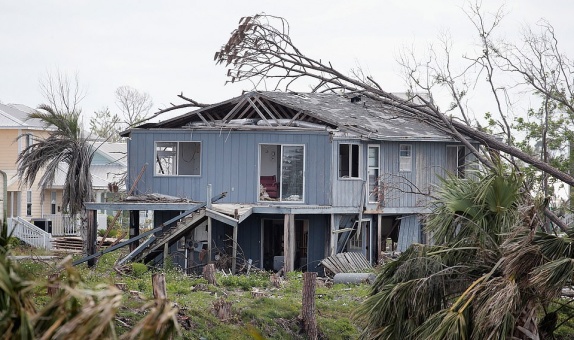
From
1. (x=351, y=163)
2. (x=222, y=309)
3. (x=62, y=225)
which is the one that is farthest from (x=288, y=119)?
(x=62, y=225)

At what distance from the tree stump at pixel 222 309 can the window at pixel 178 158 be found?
10.7m

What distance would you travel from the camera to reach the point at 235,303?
70.9 ft

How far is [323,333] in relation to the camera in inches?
829

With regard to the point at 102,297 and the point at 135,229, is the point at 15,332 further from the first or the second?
the point at 135,229

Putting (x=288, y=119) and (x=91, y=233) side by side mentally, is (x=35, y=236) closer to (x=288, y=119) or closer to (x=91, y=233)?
(x=91, y=233)

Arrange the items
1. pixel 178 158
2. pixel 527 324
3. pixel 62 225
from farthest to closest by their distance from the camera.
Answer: pixel 62 225 → pixel 178 158 → pixel 527 324

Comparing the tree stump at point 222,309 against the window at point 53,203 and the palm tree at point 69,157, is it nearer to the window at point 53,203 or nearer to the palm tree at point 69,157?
the palm tree at point 69,157

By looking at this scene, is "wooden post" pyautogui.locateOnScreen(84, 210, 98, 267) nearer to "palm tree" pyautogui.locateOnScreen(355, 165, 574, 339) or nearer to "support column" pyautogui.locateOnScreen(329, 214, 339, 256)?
"support column" pyautogui.locateOnScreen(329, 214, 339, 256)

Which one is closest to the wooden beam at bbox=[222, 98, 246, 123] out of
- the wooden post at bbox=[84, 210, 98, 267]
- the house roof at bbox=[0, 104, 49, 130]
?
the wooden post at bbox=[84, 210, 98, 267]

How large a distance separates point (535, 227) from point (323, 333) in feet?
29.4

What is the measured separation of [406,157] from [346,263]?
4.73 m

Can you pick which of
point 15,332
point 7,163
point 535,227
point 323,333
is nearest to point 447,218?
point 535,227

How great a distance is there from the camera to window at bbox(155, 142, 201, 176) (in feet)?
101

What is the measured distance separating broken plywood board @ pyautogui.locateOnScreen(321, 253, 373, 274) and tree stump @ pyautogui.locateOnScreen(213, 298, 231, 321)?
825cm
